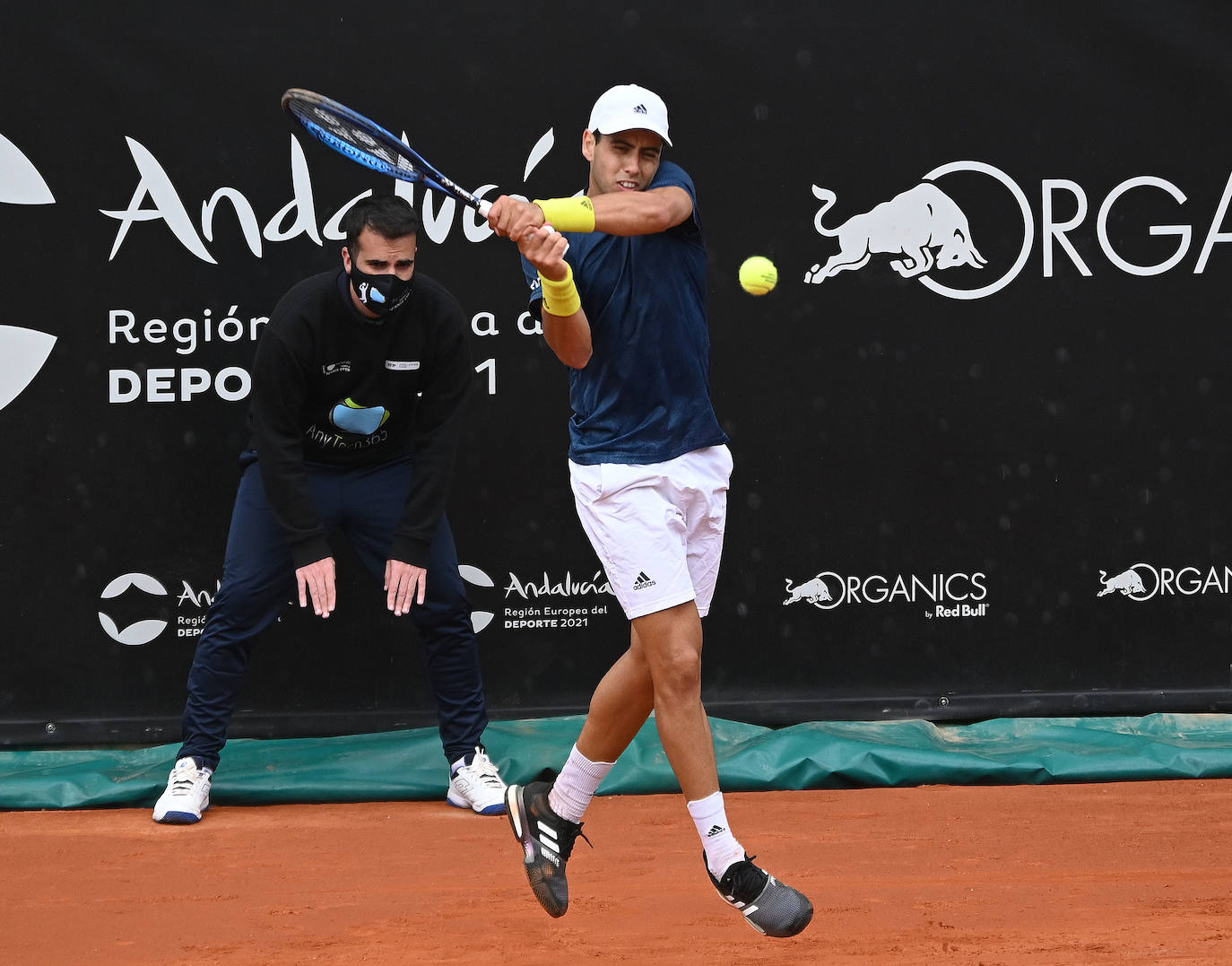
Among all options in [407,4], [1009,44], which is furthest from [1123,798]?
[407,4]

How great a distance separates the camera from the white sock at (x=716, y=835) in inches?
109

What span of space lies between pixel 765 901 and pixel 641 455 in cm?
93

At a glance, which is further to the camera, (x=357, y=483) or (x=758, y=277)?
(x=357, y=483)

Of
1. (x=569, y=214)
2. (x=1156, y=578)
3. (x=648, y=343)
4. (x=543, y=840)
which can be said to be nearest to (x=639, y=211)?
(x=569, y=214)

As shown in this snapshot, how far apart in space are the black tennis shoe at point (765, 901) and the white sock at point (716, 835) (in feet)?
0.07

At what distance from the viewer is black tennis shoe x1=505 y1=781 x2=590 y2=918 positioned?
2.96 metres

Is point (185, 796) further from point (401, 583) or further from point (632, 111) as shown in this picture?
point (632, 111)

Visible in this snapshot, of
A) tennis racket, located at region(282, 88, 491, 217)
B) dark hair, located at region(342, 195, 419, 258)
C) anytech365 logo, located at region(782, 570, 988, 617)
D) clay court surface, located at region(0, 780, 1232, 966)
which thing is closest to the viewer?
tennis racket, located at region(282, 88, 491, 217)

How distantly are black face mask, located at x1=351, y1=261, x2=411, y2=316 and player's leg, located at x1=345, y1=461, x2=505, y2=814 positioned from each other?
543 mm

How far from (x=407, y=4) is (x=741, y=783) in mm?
2742

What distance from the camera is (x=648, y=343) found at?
2975mm

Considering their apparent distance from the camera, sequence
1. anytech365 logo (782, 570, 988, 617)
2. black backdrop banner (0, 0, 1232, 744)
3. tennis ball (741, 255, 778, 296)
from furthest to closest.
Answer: anytech365 logo (782, 570, 988, 617), black backdrop banner (0, 0, 1232, 744), tennis ball (741, 255, 778, 296)

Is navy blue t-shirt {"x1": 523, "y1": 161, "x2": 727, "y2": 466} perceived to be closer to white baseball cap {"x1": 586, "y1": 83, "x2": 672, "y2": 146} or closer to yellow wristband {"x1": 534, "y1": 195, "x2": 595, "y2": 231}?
white baseball cap {"x1": 586, "y1": 83, "x2": 672, "y2": 146}

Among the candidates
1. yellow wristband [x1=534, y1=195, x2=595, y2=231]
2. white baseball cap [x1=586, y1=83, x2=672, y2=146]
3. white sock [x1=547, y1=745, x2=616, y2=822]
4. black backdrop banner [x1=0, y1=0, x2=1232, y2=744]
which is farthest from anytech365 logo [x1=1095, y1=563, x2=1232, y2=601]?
yellow wristband [x1=534, y1=195, x2=595, y2=231]
